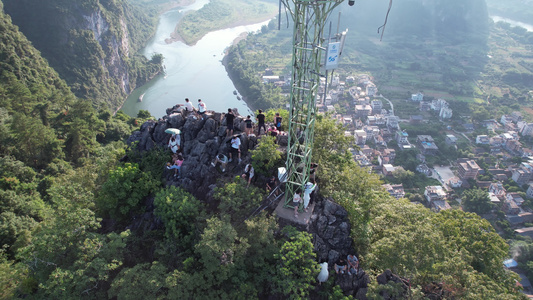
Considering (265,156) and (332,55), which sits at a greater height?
(332,55)

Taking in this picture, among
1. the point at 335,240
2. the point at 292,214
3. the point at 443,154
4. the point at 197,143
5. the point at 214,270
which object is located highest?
the point at 197,143

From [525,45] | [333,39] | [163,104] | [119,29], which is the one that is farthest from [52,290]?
[525,45]

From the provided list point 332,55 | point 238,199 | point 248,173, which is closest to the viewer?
point 332,55

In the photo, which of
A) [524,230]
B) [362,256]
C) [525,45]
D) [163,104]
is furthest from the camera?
[525,45]

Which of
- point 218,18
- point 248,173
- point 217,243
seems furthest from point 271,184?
point 218,18

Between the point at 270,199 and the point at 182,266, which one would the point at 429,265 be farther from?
the point at 182,266

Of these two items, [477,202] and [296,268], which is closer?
[296,268]

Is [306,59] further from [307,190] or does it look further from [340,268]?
[340,268]
